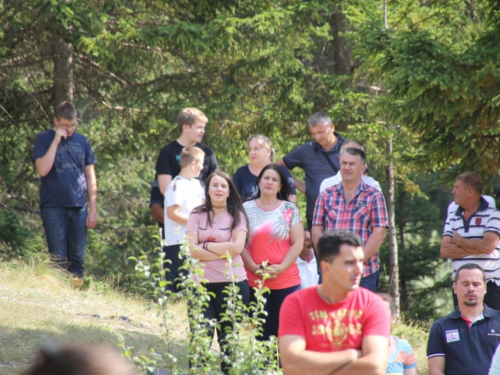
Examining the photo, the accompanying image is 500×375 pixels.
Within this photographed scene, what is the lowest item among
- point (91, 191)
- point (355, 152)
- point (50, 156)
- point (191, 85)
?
point (91, 191)

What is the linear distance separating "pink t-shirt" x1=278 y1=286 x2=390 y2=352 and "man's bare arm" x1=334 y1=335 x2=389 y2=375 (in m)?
0.05

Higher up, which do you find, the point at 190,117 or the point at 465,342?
the point at 190,117

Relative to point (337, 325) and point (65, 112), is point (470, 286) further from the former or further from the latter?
point (65, 112)

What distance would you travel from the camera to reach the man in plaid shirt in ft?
21.7

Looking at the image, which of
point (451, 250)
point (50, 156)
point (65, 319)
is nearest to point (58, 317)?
point (65, 319)

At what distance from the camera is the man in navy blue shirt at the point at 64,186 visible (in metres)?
8.55

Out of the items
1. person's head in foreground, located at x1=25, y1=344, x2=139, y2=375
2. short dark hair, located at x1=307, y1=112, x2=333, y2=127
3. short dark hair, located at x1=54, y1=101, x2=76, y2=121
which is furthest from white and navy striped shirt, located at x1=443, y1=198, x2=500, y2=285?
person's head in foreground, located at x1=25, y1=344, x2=139, y2=375

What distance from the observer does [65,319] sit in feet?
23.8

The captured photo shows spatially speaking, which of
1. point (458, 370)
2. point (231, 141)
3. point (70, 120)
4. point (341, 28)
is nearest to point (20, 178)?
point (231, 141)

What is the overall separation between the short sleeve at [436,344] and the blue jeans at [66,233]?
182 inches

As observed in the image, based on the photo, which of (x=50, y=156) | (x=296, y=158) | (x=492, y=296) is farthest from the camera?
(x=50, y=156)

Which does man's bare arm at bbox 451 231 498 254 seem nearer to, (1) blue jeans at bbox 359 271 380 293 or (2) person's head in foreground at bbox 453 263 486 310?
(1) blue jeans at bbox 359 271 380 293

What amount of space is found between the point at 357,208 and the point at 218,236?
1347mm

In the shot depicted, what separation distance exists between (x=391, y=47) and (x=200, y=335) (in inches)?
146
